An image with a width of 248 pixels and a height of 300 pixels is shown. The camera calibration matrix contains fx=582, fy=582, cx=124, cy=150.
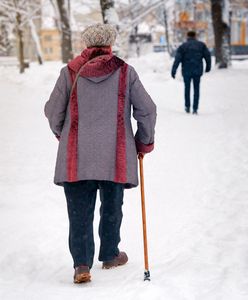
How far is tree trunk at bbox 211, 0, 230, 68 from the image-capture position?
23.5 meters

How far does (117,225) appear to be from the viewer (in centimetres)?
457

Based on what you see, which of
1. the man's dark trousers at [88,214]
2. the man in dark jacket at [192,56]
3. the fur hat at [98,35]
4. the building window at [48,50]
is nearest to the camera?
the fur hat at [98,35]

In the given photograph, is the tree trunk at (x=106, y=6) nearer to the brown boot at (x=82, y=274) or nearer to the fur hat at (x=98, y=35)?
the fur hat at (x=98, y=35)

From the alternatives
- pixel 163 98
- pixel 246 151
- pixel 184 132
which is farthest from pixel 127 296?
pixel 163 98

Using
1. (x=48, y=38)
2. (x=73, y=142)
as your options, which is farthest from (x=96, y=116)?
(x=48, y=38)

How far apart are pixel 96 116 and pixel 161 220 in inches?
91.7

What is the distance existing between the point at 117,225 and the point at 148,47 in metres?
47.7

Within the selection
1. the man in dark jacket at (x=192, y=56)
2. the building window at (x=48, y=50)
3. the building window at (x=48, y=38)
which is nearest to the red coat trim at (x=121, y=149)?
the man in dark jacket at (x=192, y=56)

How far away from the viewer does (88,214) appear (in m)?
4.41

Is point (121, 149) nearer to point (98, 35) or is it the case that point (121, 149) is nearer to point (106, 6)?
point (98, 35)

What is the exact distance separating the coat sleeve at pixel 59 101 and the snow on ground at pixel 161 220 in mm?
1236

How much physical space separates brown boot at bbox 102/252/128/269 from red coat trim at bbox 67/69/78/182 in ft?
3.03

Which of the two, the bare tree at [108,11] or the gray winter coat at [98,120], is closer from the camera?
the gray winter coat at [98,120]

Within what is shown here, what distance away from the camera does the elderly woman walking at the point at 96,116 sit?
162 inches
